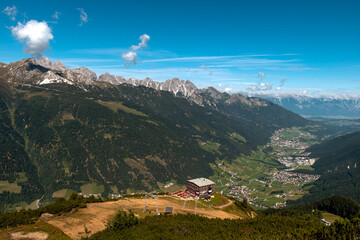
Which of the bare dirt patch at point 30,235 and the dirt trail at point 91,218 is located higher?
the bare dirt patch at point 30,235

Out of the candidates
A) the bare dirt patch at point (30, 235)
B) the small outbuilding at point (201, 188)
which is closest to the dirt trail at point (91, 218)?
the bare dirt patch at point (30, 235)

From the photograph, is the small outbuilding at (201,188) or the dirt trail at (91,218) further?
the small outbuilding at (201,188)

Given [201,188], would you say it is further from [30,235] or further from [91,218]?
[30,235]

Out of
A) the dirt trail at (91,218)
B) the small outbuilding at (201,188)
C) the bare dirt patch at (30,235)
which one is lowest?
the small outbuilding at (201,188)

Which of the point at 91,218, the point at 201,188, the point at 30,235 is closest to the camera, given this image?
the point at 30,235

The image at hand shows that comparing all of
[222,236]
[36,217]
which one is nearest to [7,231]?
[36,217]

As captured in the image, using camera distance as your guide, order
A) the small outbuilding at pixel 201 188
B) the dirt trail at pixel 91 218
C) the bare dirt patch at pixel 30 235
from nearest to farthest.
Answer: the bare dirt patch at pixel 30 235, the dirt trail at pixel 91 218, the small outbuilding at pixel 201 188

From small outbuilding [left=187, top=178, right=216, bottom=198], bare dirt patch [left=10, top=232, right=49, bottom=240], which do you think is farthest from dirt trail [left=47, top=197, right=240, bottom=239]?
small outbuilding [left=187, top=178, right=216, bottom=198]

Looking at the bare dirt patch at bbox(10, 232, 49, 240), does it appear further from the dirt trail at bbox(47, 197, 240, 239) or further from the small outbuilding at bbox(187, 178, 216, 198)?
the small outbuilding at bbox(187, 178, 216, 198)

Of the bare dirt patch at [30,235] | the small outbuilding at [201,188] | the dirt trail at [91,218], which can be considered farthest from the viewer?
the small outbuilding at [201,188]

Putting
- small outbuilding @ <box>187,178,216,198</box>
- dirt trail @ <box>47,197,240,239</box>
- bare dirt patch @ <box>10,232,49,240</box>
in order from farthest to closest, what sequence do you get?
small outbuilding @ <box>187,178,216,198</box> < dirt trail @ <box>47,197,240,239</box> < bare dirt patch @ <box>10,232,49,240</box>

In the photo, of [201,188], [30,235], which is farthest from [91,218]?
[201,188]

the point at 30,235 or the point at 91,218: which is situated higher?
the point at 30,235

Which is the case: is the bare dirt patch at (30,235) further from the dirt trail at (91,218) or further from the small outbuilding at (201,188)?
the small outbuilding at (201,188)
